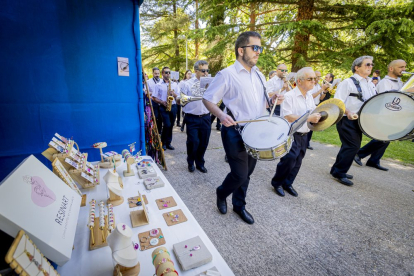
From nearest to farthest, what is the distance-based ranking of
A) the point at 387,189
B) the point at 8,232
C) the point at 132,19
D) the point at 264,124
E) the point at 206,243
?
the point at 8,232 < the point at 206,243 < the point at 264,124 < the point at 132,19 < the point at 387,189

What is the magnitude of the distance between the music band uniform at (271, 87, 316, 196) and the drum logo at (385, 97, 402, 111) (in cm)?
99

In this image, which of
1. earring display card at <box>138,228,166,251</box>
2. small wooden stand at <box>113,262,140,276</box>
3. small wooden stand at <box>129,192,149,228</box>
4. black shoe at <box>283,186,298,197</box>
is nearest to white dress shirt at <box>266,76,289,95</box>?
black shoe at <box>283,186,298,197</box>

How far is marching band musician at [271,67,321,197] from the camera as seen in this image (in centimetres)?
266

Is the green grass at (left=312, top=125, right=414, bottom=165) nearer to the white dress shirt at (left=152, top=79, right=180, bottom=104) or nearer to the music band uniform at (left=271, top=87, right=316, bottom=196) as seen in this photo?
the music band uniform at (left=271, top=87, right=316, bottom=196)

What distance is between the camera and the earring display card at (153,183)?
1.78 meters

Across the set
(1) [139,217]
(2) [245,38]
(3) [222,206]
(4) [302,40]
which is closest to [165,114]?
(3) [222,206]

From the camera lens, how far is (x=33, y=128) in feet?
8.35

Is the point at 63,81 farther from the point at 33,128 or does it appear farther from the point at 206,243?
the point at 206,243

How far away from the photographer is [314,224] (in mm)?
2543

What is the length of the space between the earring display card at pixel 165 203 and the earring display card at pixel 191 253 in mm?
401

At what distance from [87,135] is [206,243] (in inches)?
100

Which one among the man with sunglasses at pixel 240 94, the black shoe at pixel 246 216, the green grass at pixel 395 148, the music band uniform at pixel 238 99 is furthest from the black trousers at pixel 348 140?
the green grass at pixel 395 148

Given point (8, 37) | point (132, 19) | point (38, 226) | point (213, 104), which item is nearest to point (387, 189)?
point (213, 104)

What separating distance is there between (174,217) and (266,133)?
1.19 metres
